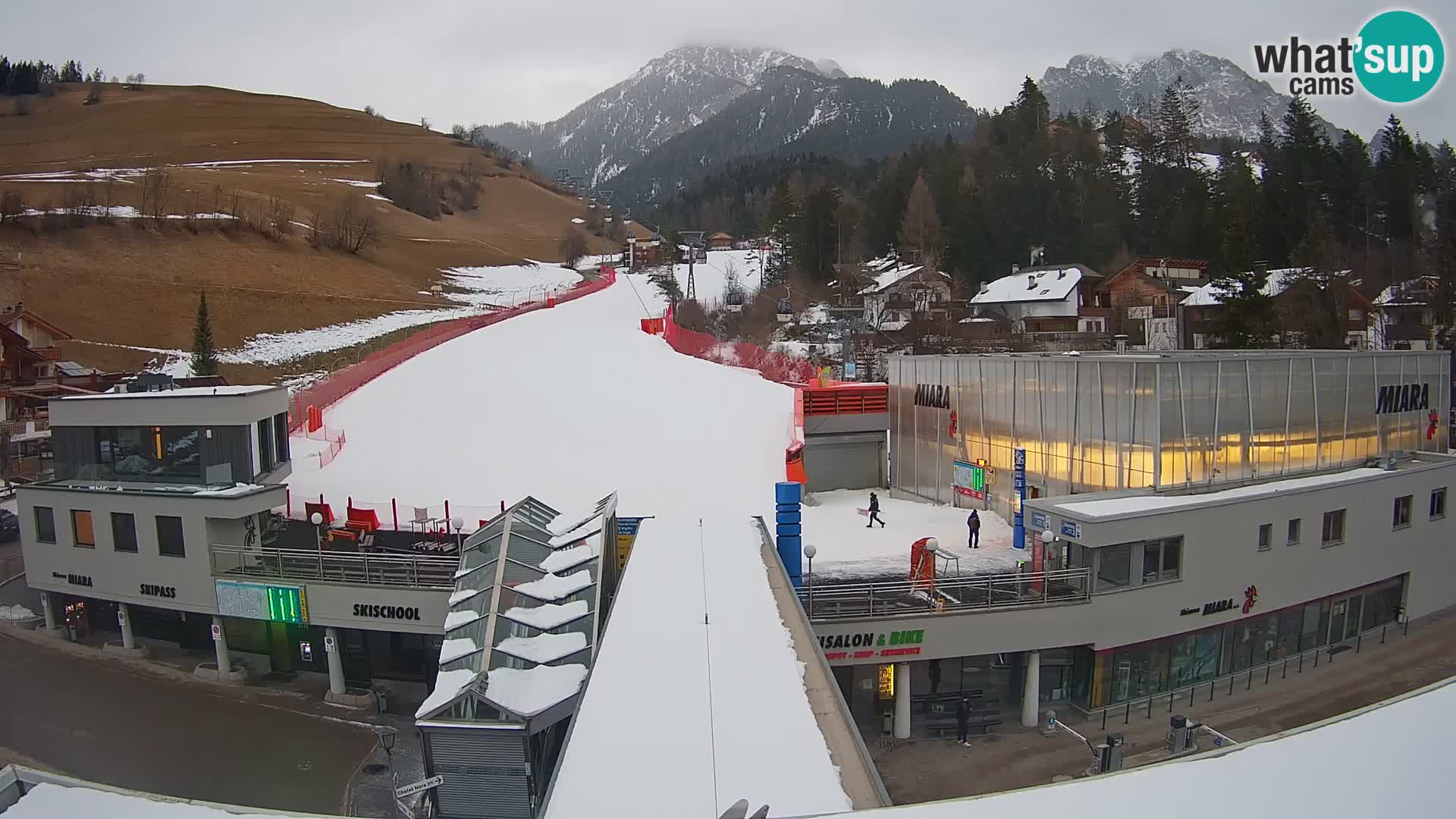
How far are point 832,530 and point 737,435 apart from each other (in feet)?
27.0

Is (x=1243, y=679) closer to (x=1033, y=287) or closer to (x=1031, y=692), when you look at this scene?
(x=1031, y=692)

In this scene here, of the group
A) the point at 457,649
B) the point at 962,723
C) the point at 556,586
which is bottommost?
the point at 962,723

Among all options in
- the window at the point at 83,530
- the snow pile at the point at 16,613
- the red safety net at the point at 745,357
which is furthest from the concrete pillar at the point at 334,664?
the red safety net at the point at 745,357

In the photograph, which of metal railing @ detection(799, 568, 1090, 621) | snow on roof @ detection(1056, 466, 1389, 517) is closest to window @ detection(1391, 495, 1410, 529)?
snow on roof @ detection(1056, 466, 1389, 517)

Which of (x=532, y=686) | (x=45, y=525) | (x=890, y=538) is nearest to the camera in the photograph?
(x=532, y=686)

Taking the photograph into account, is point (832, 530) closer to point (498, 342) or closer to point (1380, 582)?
point (1380, 582)

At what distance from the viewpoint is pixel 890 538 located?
947 inches

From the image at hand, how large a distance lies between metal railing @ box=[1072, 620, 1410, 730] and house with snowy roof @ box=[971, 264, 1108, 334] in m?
39.9

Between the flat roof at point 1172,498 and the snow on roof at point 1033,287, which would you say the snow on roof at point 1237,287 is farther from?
the flat roof at point 1172,498

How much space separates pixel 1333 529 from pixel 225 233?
86.8 metres

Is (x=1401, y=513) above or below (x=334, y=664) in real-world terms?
above

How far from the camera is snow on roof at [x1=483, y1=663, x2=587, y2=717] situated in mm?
12188

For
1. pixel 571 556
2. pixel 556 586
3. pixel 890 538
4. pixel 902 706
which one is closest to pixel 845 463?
pixel 890 538

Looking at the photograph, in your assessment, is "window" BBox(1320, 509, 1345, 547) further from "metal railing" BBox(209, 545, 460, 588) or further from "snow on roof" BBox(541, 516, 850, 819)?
"metal railing" BBox(209, 545, 460, 588)
